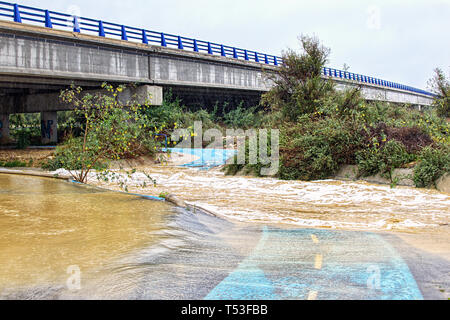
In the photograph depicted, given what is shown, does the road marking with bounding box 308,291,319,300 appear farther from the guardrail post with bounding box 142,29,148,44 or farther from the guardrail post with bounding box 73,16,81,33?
the guardrail post with bounding box 142,29,148,44

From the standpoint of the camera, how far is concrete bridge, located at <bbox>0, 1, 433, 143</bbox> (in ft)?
66.4

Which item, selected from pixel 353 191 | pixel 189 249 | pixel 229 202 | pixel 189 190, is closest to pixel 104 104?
pixel 189 190

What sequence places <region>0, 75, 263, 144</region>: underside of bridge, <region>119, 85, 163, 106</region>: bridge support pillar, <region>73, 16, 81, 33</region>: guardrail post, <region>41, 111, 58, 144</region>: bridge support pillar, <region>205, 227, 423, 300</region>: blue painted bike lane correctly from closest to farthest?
<region>205, 227, 423, 300</region>: blue painted bike lane, <region>73, 16, 81, 33</region>: guardrail post, <region>119, 85, 163, 106</region>: bridge support pillar, <region>0, 75, 263, 144</region>: underside of bridge, <region>41, 111, 58, 144</region>: bridge support pillar

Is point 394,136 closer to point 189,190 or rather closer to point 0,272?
point 189,190

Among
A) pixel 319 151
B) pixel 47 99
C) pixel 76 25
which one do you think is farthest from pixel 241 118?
pixel 319 151

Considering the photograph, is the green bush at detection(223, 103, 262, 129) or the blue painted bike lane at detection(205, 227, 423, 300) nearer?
the blue painted bike lane at detection(205, 227, 423, 300)

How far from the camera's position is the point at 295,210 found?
35.3 feet

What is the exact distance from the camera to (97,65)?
2353cm

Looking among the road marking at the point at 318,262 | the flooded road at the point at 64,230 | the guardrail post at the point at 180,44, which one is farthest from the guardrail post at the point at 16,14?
the road marking at the point at 318,262

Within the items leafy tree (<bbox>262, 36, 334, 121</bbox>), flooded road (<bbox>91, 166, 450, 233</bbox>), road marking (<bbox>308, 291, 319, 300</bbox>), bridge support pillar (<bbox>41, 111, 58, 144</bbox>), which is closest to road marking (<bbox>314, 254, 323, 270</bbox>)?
road marking (<bbox>308, 291, 319, 300</bbox>)

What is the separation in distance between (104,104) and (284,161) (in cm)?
726

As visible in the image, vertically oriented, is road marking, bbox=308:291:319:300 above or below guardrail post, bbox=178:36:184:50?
below

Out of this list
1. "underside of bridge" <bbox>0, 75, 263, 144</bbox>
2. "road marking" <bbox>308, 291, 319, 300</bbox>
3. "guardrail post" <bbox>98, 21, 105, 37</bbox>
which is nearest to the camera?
"road marking" <bbox>308, 291, 319, 300</bbox>

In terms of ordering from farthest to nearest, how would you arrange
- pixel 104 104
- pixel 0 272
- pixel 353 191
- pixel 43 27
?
1. pixel 43 27
2. pixel 104 104
3. pixel 353 191
4. pixel 0 272
